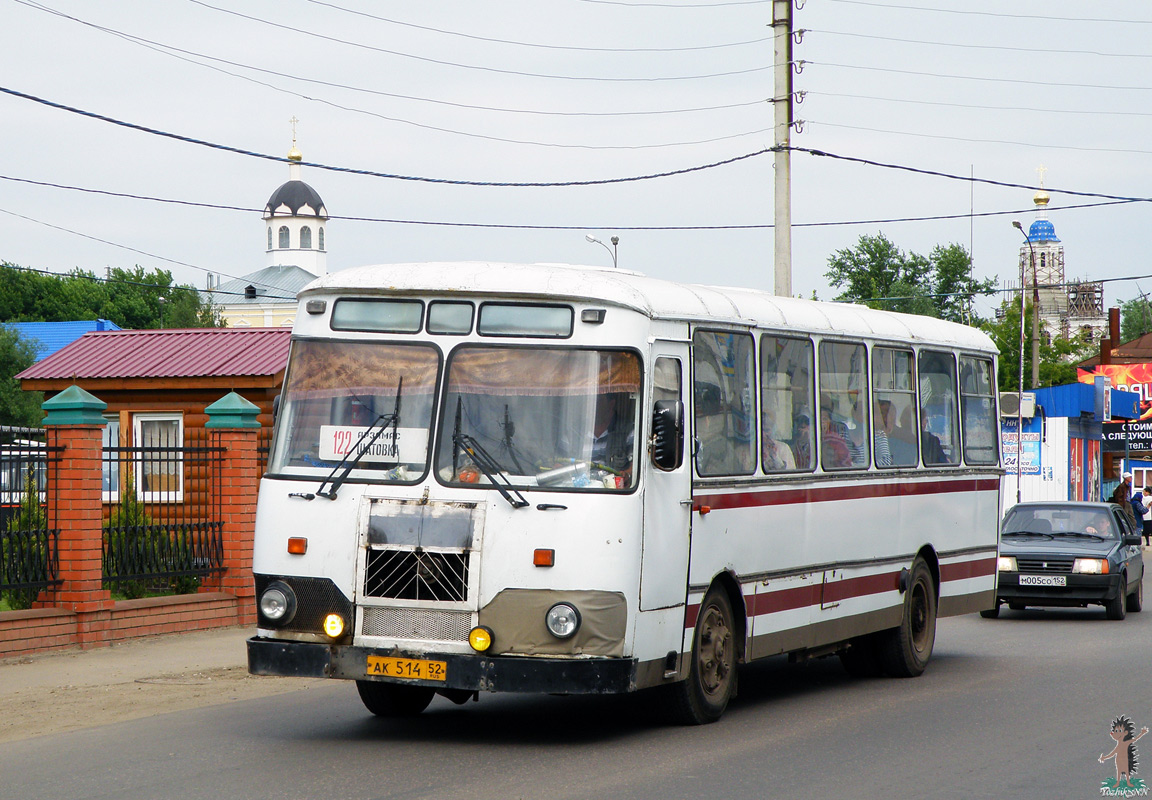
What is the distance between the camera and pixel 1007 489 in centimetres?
4716

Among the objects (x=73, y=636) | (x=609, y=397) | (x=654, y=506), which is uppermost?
(x=609, y=397)

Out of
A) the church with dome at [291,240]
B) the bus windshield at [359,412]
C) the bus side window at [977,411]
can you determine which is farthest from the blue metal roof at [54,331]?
the bus windshield at [359,412]

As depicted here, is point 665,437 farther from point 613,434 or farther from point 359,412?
point 359,412

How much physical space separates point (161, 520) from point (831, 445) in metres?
7.35

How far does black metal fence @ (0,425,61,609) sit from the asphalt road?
3.15 meters

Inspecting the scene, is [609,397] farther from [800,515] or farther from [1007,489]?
[1007,489]

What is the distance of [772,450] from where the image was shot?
421 inches

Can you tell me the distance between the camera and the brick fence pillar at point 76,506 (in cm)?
1402

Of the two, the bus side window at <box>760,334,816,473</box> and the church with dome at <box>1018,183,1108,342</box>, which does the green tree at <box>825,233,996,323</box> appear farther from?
the bus side window at <box>760,334,816,473</box>

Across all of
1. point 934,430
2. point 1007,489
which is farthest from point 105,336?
point 1007,489

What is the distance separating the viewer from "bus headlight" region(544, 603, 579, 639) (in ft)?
28.1

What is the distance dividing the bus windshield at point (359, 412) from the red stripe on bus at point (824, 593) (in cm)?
203

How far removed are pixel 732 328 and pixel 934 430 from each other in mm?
3868

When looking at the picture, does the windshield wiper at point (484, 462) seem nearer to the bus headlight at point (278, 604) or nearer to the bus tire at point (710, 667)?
the bus headlight at point (278, 604)
